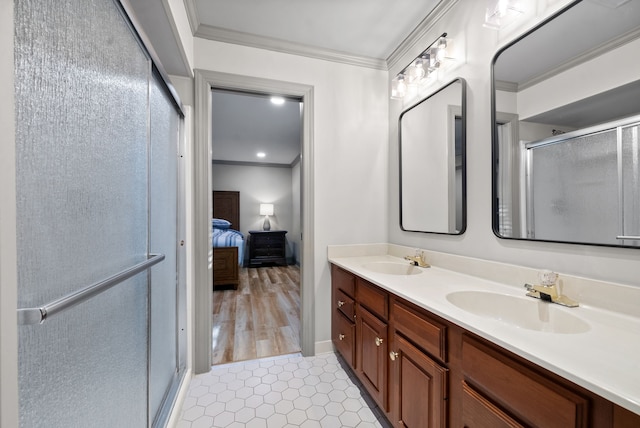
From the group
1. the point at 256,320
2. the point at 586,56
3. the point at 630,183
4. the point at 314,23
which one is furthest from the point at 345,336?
the point at 314,23

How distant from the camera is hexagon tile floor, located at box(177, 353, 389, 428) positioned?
4.63ft

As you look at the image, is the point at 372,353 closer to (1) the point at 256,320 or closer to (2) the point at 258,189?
(1) the point at 256,320

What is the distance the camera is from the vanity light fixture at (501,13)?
1.20 meters

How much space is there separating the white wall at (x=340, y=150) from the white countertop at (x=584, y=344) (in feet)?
3.38

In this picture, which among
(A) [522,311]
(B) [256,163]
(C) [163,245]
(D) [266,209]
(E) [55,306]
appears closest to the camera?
(E) [55,306]

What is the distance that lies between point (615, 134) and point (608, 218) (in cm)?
29

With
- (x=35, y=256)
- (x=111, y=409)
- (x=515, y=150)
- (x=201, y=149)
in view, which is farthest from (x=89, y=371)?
(x=515, y=150)

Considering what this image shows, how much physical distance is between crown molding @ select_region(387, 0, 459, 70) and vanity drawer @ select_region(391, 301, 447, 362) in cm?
178

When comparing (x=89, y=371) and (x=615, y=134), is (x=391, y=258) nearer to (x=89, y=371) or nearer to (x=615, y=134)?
(x=615, y=134)

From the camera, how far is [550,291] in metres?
1.00

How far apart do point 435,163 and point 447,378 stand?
127 centimetres

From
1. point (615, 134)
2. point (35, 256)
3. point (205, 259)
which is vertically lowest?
point (205, 259)

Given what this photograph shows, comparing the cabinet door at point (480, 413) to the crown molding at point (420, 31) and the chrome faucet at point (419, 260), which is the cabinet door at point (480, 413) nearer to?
the chrome faucet at point (419, 260)

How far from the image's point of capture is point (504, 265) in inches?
49.6
